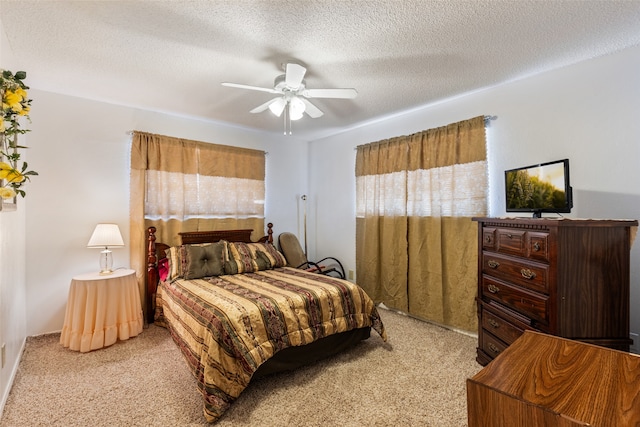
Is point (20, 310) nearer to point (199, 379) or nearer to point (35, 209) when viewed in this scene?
point (35, 209)

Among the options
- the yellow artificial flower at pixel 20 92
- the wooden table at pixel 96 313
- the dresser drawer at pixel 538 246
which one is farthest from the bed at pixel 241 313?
the yellow artificial flower at pixel 20 92

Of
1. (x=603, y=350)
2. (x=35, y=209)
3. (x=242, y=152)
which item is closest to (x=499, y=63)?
(x=603, y=350)

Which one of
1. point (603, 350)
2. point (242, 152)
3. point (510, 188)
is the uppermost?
point (242, 152)

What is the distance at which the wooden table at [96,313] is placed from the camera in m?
2.68

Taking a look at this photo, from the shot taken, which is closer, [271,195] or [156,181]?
[156,181]

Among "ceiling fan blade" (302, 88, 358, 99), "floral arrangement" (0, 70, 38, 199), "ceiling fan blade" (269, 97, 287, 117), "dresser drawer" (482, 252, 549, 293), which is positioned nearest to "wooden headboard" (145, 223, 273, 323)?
"floral arrangement" (0, 70, 38, 199)

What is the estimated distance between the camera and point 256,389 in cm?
216

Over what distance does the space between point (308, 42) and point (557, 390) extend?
7.41 ft

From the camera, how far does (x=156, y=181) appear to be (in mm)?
3561

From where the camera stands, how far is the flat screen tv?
1999mm

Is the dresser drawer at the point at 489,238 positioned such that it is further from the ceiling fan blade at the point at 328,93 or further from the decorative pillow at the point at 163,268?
the decorative pillow at the point at 163,268

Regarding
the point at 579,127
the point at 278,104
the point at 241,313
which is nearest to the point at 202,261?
the point at 241,313

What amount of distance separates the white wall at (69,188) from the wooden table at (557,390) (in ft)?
12.3

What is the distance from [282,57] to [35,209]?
2.87 m
